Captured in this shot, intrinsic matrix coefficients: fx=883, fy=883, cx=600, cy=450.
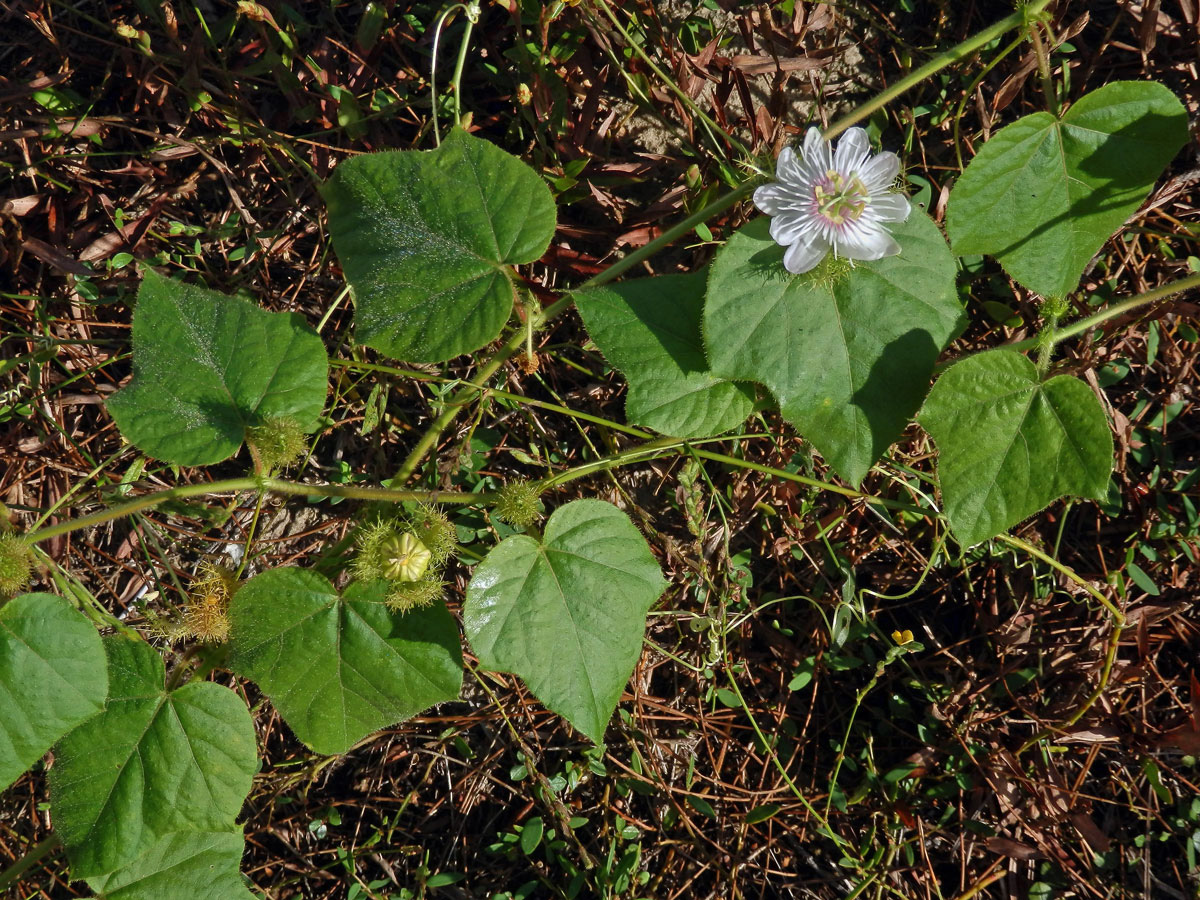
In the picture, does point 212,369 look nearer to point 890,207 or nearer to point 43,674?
point 43,674

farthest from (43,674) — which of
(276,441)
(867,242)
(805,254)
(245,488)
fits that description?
(867,242)

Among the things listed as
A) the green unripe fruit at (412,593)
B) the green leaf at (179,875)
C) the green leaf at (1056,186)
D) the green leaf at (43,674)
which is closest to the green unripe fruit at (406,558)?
the green unripe fruit at (412,593)

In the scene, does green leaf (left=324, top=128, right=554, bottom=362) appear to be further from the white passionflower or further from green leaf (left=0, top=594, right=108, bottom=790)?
green leaf (left=0, top=594, right=108, bottom=790)

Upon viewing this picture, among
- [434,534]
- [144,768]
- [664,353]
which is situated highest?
[664,353]

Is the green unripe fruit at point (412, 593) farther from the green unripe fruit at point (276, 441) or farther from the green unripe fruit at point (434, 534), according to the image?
the green unripe fruit at point (276, 441)

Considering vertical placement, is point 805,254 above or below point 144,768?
above

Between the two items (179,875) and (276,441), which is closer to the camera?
(276,441)

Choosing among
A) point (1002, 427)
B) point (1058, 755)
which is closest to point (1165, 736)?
point (1058, 755)
